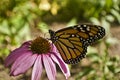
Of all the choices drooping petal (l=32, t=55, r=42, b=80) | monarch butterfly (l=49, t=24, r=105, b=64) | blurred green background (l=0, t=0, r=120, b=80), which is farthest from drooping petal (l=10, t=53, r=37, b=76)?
blurred green background (l=0, t=0, r=120, b=80)

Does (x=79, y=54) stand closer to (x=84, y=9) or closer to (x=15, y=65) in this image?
(x=15, y=65)

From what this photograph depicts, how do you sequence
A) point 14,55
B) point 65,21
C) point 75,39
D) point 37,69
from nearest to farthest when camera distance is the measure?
point 37,69 → point 14,55 → point 75,39 → point 65,21

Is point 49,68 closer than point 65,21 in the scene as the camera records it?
Yes

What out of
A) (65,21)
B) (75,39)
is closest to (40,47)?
(75,39)

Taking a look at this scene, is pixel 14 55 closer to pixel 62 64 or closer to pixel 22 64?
pixel 22 64

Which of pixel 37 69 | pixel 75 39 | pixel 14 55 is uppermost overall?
pixel 75 39

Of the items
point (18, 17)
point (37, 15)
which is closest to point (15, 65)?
point (18, 17)

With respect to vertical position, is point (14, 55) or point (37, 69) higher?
point (14, 55)
